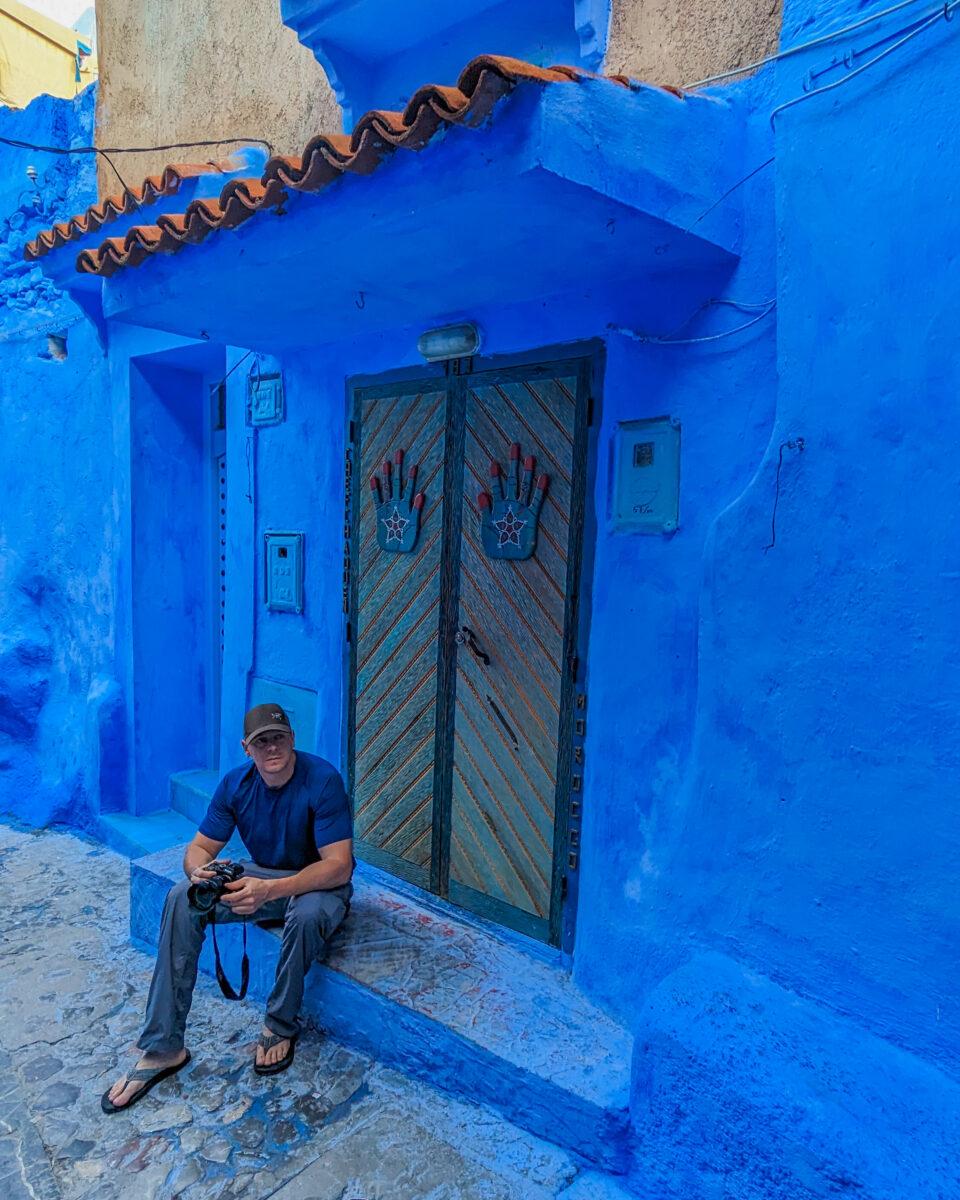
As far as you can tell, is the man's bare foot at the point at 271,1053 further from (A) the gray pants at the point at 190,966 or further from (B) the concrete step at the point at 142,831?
(B) the concrete step at the point at 142,831

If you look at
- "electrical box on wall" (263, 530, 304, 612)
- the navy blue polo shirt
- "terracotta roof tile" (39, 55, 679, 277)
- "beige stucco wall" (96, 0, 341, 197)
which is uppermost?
"beige stucco wall" (96, 0, 341, 197)

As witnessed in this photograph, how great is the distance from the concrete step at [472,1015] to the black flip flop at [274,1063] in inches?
7.9

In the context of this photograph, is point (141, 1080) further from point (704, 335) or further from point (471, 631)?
point (704, 335)

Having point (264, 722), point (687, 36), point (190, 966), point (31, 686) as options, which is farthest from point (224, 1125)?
point (31, 686)

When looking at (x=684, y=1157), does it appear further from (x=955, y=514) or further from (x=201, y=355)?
(x=201, y=355)

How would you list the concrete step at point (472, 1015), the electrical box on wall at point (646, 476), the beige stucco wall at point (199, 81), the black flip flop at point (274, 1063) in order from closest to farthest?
the concrete step at point (472, 1015)
the electrical box on wall at point (646, 476)
the black flip flop at point (274, 1063)
the beige stucco wall at point (199, 81)

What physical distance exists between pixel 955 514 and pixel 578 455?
1459mm

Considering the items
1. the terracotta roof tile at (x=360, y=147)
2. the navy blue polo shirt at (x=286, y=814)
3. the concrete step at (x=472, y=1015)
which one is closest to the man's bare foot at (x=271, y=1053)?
the concrete step at (x=472, y=1015)

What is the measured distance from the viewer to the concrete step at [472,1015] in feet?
9.18

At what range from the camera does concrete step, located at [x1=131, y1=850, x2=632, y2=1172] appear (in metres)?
2.80

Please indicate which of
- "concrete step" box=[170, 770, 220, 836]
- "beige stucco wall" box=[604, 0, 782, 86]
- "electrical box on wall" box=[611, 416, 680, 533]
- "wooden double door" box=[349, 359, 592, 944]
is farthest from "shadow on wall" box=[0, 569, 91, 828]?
"beige stucco wall" box=[604, 0, 782, 86]

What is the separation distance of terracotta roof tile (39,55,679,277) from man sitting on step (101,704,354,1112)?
194 cm

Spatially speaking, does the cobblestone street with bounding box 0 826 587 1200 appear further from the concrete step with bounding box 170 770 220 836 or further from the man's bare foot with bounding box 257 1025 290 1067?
the concrete step with bounding box 170 770 220 836

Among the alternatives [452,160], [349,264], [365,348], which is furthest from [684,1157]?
[365,348]
